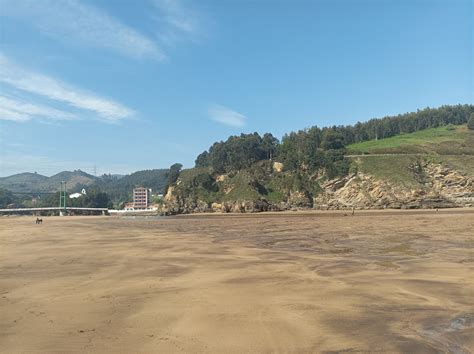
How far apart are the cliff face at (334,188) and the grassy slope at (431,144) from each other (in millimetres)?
10408

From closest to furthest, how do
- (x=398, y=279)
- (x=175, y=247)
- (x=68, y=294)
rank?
1. (x=68, y=294)
2. (x=398, y=279)
3. (x=175, y=247)

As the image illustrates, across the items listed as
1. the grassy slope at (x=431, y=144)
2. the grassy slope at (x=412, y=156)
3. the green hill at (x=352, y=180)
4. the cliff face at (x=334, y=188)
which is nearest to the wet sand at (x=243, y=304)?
the green hill at (x=352, y=180)

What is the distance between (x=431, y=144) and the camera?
14025 cm

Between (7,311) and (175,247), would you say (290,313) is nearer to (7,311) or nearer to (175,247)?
(7,311)

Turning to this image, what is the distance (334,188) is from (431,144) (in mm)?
41296

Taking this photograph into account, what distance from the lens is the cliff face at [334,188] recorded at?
10938 cm

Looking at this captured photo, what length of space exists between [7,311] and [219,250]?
14474 millimetres

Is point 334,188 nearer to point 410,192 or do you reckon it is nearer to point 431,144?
point 410,192

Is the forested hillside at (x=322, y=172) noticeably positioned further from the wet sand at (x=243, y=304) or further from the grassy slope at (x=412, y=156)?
the wet sand at (x=243, y=304)

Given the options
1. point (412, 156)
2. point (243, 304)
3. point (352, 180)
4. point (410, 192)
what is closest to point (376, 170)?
point (352, 180)

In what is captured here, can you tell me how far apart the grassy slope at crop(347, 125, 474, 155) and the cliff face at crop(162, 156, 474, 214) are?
1041 cm

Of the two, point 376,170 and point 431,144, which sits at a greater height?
point 431,144

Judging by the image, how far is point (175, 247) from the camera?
1040 inches

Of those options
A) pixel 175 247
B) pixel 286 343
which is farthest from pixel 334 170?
pixel 286 343
